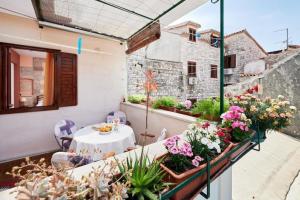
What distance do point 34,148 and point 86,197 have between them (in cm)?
355

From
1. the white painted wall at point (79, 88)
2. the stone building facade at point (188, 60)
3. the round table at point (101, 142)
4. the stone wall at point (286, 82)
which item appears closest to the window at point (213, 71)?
the stone building facade at point (188, 60)

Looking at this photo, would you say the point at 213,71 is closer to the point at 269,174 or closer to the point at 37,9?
the point at 269,174

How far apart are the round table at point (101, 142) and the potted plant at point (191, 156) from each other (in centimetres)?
143

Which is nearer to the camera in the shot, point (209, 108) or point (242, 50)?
point (209, 108)

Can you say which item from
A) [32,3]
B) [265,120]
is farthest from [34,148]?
[265,120]

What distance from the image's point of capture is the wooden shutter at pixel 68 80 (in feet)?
11.7

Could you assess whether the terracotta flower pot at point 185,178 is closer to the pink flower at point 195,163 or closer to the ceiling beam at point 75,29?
the pink flower at point 195,163

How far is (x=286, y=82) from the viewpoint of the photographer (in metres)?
5.85

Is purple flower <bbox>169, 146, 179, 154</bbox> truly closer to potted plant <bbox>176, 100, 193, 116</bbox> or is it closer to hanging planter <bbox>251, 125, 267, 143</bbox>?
hanging planter <bbox>251, 125, 267, 143</bbox>

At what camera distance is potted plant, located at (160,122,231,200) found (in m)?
0.86

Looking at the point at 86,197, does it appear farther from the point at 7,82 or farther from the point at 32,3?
the point at 7,82

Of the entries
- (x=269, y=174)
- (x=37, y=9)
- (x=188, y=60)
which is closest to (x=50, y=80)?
(x=37, y=9)

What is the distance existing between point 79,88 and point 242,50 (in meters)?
11.3

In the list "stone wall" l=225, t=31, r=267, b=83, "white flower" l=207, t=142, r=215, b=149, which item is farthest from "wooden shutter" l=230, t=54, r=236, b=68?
"white flower" l=207, t=142, r=215, b=149
